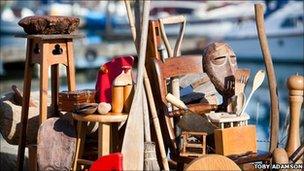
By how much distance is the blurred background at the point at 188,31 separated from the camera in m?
15.1

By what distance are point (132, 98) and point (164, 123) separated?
19 centimetres

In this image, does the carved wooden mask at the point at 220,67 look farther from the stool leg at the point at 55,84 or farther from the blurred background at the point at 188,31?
the blurred background at the point at 188,31

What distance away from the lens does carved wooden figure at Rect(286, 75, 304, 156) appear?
2.33 m

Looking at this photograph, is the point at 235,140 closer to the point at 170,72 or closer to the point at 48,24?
the point at 170,72

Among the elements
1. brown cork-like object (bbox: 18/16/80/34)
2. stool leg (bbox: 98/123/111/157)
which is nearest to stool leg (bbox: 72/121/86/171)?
stool leg (bbox: 98/123/111/157)

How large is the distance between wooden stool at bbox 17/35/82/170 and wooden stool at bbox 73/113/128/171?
0.26 meters

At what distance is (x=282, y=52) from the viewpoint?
18.0 metres

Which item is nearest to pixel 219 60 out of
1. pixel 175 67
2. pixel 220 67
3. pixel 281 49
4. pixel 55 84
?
pixel 220 67

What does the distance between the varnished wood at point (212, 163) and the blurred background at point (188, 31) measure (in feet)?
30.6

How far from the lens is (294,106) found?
236 cm

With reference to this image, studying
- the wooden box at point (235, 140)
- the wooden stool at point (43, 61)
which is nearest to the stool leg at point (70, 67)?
the wooden stool at point (43, 61)

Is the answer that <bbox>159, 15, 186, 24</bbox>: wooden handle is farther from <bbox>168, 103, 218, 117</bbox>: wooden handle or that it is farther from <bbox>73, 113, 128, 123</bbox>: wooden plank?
<bbox>73, 113, 128, 123</bbox>: wooden plank

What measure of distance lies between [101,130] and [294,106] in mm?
774

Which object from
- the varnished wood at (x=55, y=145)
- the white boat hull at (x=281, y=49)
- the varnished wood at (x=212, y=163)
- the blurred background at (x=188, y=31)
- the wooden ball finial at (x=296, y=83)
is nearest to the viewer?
the varnished wood at (x=212, y=163)
